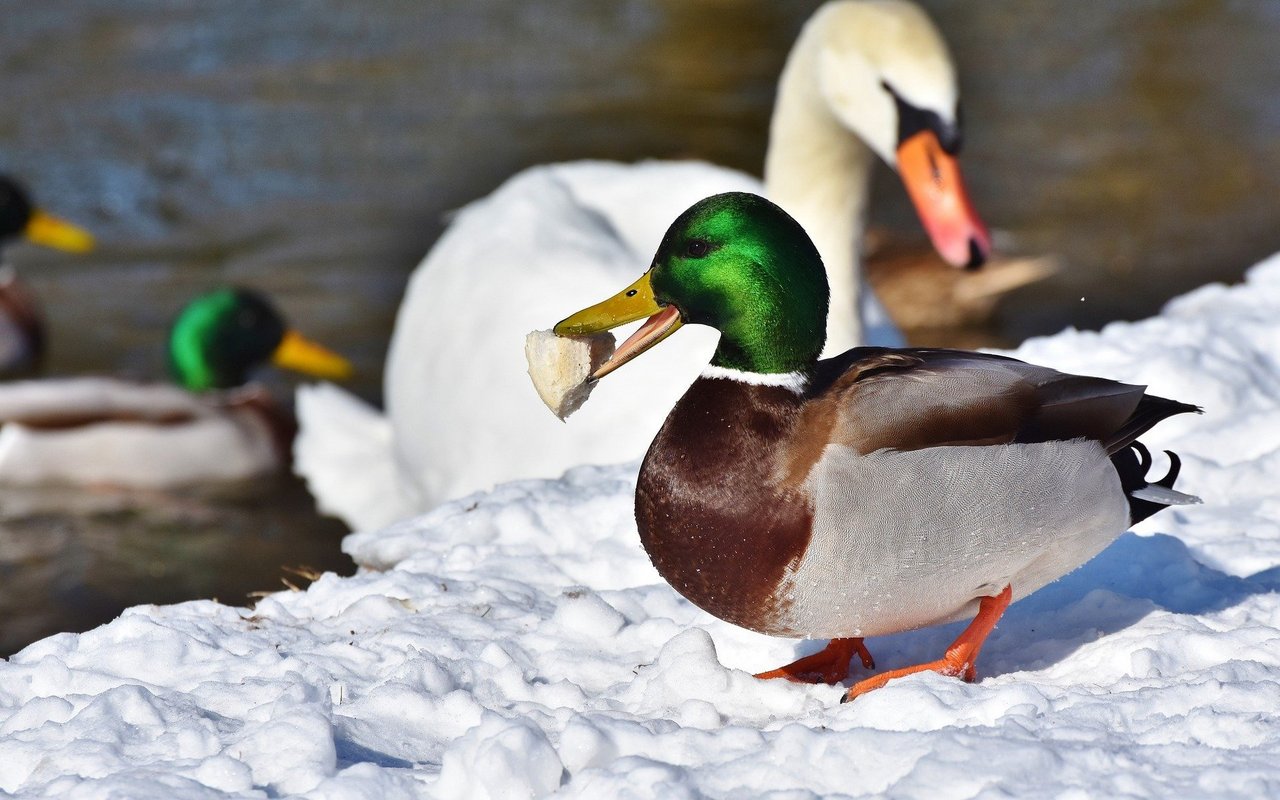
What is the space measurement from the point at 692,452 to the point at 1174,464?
1.11 metres

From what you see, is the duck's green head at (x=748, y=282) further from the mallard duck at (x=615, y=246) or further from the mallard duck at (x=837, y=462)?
the mallard duck at (x=615, y=246)

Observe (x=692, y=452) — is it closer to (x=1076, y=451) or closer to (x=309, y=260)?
(x=1076, y=451)

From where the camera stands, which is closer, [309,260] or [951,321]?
[951,321]

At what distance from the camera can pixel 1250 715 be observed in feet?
9.85

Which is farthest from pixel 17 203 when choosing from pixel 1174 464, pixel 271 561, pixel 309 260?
pixel 1174 464

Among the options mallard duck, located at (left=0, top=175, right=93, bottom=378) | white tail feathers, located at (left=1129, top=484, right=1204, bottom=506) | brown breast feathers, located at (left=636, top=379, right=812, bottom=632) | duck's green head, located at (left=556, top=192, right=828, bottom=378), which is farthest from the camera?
mallard duck, located at (left=0, top=175, right=93, bottom=378)

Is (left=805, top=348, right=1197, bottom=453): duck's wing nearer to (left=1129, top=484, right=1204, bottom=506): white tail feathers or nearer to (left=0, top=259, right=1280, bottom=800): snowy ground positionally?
(left=1129, top=484, right=1204, bottom=506): white tail feathers

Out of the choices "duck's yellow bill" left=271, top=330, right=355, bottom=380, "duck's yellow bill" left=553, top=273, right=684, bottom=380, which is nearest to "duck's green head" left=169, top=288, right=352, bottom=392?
"duck's yellow bill" left=271, top=330, right=355, bottom=380

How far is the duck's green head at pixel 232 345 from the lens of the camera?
913cm

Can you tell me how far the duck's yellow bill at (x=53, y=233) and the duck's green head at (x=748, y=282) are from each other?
783 centimetres

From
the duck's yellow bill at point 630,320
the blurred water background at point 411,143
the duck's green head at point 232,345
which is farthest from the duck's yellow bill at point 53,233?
the duck's yellow bill at point 630,320

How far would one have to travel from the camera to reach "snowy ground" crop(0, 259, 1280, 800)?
2828mm

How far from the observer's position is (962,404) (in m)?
3.13

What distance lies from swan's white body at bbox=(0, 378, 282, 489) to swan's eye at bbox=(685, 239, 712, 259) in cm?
597
